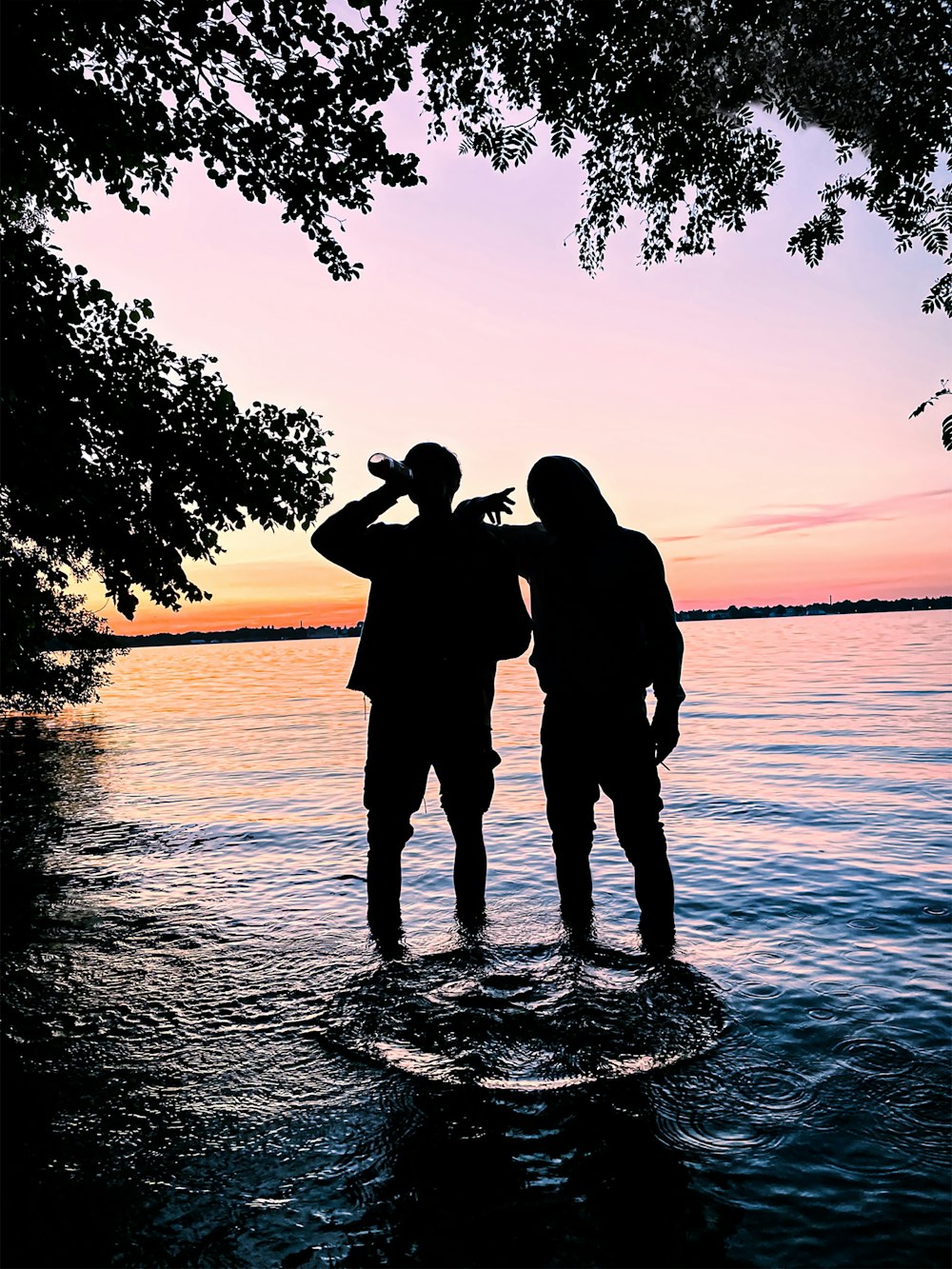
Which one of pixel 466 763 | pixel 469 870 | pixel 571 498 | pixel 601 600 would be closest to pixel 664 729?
pixel 601 600

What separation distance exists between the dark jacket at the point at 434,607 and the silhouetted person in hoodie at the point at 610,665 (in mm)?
347

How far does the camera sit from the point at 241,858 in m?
7.58

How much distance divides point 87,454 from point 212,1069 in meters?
5.65

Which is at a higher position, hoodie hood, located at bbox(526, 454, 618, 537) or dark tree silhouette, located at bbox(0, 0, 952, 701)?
dark tree silhouette, located at bbox(0, 0, 952, 701)

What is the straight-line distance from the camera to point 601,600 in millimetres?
4324

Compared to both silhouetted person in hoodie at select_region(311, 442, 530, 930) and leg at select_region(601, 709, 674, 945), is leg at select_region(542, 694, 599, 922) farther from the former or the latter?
silhouetted person in hoodie at select_region(311, 442, 530, 930)

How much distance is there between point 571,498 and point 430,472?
2.95 feet

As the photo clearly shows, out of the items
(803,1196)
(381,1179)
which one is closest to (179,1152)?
(381,1179)

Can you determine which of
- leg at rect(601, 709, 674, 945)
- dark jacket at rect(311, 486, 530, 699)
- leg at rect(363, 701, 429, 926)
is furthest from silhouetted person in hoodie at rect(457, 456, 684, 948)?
leg at rect(363, 701, 429, 926)

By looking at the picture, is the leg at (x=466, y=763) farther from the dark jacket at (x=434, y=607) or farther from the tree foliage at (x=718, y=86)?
the tree foliage at (x=718, y=86)

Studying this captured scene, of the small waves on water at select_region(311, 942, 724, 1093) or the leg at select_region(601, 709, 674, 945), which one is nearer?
the small waves on water at select_region(311, 942, 724, 1093)

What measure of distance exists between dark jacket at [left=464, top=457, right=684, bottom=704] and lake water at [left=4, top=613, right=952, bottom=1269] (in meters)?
1.66

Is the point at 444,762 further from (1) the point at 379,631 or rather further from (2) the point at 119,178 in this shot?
(2) the point at 119,178

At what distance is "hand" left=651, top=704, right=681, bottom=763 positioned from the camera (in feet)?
14.2
